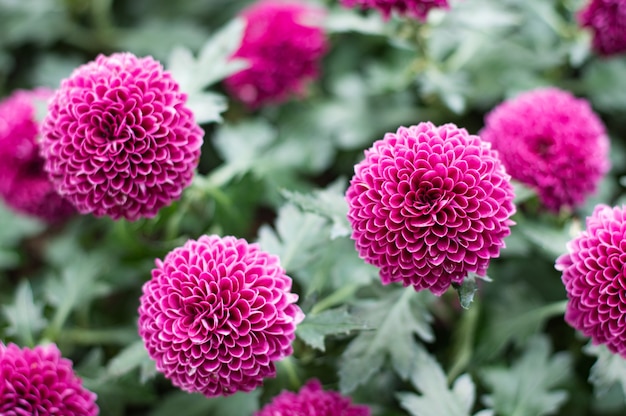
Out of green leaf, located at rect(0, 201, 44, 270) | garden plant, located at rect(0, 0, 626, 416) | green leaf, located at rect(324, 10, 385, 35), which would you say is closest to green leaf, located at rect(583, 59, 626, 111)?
garden plant, located at rect(0, 0, 626, 416)

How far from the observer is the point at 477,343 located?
1.60m

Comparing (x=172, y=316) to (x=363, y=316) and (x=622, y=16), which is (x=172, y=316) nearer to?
(x=363, y=316)

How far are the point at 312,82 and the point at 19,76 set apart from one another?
3.26 feet

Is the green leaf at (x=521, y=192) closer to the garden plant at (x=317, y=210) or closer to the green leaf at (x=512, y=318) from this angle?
the garden plant at (x=317, y=210)

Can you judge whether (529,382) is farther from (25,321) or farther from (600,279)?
(25,321)

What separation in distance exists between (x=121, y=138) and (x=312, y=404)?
577 millimetres

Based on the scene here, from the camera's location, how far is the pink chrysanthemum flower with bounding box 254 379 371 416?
1231 millimetres

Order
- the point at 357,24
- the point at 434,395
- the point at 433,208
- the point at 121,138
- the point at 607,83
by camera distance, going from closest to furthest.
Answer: the point at 433,208
the point at 121,138
the point at 434,395
the point at 357,24
the point at 607,83

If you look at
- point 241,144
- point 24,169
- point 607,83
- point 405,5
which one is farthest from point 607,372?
point 24,169

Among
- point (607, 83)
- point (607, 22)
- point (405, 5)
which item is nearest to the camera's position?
point (405, 5)

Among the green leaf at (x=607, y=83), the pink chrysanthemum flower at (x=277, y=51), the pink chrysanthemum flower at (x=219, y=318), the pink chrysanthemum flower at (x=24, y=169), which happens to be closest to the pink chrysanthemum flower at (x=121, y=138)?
the pink chrysanthemum flower at (x=219, y=318)

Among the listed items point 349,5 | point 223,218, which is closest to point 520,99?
point 349,5

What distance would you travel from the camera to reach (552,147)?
4.80 ft

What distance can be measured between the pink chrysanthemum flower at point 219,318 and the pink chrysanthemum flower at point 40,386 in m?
0.21
